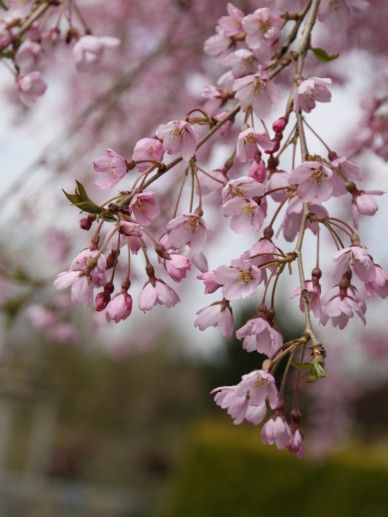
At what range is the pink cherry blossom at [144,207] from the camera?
1.18 m

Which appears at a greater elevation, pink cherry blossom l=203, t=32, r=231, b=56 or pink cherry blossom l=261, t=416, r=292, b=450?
pink cherry blossom l=203, t=32, r=231, b=56

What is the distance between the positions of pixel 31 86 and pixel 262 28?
0.51 m

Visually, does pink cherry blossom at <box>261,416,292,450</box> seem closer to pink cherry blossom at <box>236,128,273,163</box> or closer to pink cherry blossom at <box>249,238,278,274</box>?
pink cherry blossom at <box>249,238,278,274</box>

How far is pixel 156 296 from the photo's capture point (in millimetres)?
1265

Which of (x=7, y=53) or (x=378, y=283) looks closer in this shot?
(x=378, y=283)

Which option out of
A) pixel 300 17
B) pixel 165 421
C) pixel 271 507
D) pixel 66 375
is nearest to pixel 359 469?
pixel 271 507

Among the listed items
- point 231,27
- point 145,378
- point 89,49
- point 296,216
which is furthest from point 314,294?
point 145,378

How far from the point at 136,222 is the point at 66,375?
17.3 meters

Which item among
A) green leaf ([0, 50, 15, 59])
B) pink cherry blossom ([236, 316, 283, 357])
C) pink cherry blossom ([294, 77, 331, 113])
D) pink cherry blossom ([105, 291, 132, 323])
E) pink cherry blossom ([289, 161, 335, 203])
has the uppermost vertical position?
green leaf ([0, 50, 15, 59])

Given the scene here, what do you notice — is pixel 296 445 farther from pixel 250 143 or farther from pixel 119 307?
pixel 250 143

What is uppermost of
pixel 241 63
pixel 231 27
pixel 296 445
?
pixel 231 27

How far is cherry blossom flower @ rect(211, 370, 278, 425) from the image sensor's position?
1.17 metres

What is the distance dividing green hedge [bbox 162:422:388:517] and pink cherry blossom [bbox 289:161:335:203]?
684cm

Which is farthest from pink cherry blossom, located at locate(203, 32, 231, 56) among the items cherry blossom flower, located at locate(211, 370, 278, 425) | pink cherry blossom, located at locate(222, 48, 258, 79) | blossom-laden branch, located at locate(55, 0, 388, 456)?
cherry blossom flower, located at locate(211, 370, 278, 425)
